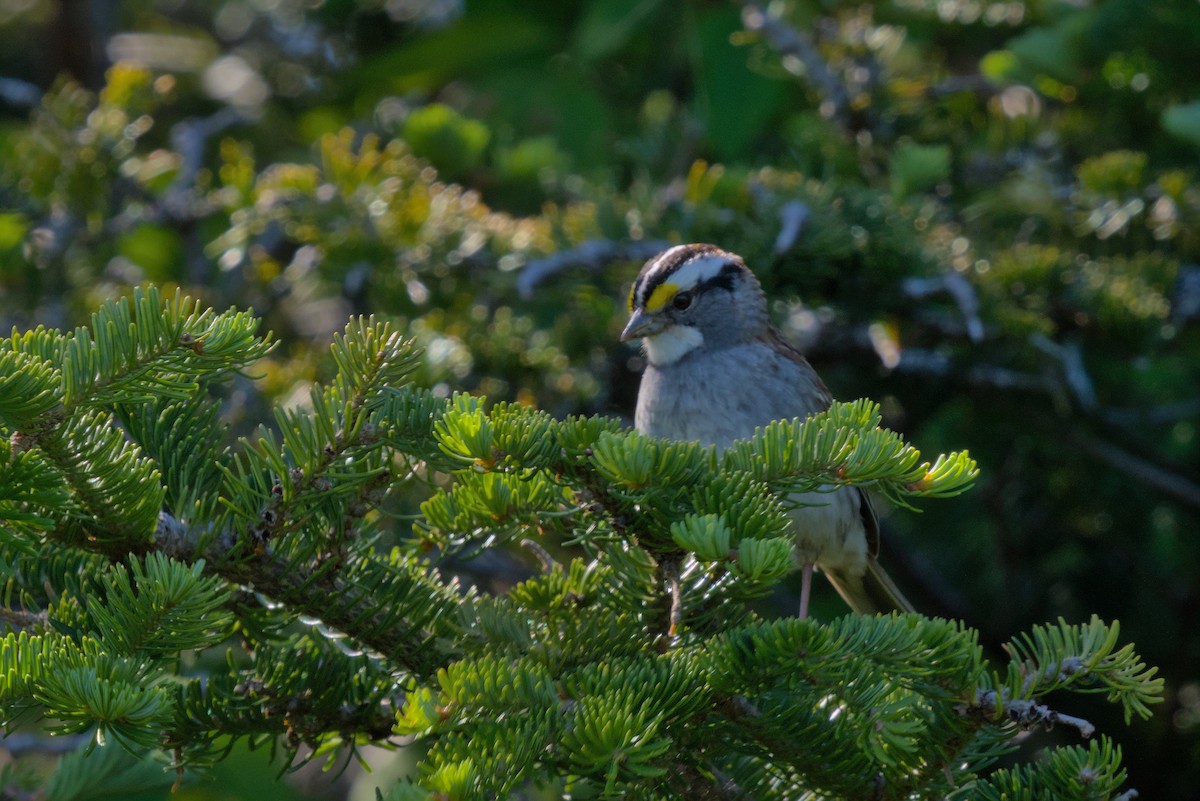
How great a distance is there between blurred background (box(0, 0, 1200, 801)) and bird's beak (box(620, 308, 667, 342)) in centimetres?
23

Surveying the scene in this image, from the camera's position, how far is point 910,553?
448 centimetres

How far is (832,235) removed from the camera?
3305 mm

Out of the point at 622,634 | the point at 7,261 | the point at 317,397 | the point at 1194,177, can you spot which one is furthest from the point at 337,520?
the point at 1194,177

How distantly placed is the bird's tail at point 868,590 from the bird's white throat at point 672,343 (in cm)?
83

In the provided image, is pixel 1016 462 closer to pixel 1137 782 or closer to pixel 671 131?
pixel 1137 782

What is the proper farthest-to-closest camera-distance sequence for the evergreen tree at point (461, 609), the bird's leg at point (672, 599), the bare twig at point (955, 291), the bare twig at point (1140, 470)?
the bare twig at point (1140, 470)
the bare twig at point (955, 291)
the bird's leg at point (672, 599)
the evergreen tree at point (461, 609)

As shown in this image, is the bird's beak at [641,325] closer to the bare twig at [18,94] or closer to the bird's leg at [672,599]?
the bird's leg at [672,599]

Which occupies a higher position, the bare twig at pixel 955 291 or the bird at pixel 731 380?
the bare twig at pixel 955 291

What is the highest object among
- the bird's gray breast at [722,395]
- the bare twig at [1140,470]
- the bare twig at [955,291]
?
the bare twig at [955,291]

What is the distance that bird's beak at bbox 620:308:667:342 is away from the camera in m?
3.31

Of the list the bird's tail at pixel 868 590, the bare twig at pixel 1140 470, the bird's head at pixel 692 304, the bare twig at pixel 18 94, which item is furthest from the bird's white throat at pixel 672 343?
the bare twig at pixel 18 94

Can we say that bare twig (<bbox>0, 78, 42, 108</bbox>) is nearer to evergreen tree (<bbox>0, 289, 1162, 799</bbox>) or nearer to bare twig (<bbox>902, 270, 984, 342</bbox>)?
evergreen tree (<bbox>0, 289, 1162, 799</bbox>)

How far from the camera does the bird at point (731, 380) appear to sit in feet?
10.6

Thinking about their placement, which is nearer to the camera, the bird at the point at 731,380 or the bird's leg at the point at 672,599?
the bird's leg at the point at 672,599
